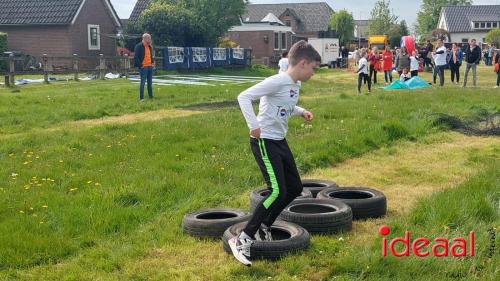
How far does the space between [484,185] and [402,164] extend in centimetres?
231

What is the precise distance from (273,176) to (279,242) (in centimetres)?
57

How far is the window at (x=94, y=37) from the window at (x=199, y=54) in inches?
396

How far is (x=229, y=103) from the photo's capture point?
17672mm

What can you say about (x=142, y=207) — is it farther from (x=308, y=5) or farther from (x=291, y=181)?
(x=308, y=5)

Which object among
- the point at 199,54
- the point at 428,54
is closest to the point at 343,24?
the point at 428,54

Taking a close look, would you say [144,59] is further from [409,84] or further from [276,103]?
[276,103]

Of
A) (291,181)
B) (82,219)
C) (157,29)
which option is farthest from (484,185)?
(157,29)

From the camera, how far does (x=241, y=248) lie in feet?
16.8

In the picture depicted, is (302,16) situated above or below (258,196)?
above


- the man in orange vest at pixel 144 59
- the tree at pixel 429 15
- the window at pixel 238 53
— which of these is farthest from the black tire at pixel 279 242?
the tree at pixel 429 15

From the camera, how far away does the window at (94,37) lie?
42469 mm

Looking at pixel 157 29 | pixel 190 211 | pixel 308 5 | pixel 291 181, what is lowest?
pixel 190 211

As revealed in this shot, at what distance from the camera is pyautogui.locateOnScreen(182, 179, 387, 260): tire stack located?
5.26m

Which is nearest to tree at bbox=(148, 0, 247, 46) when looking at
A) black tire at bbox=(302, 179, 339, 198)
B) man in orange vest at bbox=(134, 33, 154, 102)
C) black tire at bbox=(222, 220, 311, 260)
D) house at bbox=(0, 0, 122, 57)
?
house at bbox=(0, 0, 122, 57)
